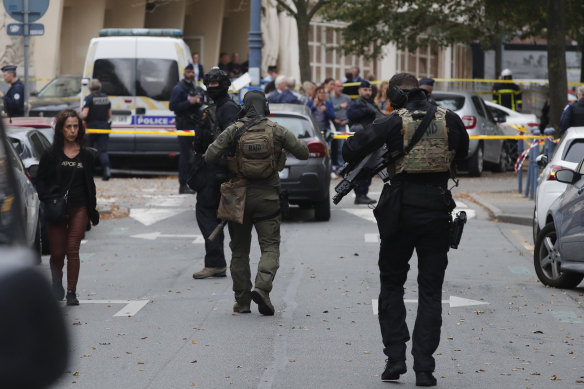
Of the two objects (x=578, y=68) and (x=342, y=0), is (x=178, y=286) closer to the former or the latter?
(x=342, y=0)

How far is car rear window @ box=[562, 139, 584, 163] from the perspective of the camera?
41.7 ft

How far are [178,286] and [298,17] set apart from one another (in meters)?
21.0

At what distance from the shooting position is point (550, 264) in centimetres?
1080

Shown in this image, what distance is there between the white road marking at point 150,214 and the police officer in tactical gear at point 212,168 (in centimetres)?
495

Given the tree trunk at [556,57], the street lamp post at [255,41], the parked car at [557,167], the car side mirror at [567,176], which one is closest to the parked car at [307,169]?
the parked car at [557,167]

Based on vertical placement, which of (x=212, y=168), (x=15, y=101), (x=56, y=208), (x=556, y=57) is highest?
(x=556, y=57)

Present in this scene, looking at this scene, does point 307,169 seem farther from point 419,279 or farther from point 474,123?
point 419,279

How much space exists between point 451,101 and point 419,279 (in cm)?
1830

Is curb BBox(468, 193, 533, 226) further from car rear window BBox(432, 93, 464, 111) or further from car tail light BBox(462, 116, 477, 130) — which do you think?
car rear window BBox(432, 93, 464, 111)

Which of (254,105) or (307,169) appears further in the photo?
(307,169)

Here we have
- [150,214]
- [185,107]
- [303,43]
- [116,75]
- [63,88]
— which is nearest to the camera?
[150,214]

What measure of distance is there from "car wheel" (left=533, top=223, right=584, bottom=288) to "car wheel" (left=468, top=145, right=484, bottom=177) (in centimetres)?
1379

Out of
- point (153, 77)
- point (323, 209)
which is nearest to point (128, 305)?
point (323, 209)

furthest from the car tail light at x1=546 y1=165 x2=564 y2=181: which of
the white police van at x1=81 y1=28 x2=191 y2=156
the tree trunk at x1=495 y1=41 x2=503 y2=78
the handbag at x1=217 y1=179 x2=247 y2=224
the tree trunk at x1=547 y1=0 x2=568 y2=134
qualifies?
the tree trunk at x1=495 y1=41 x2=503 y2=78
